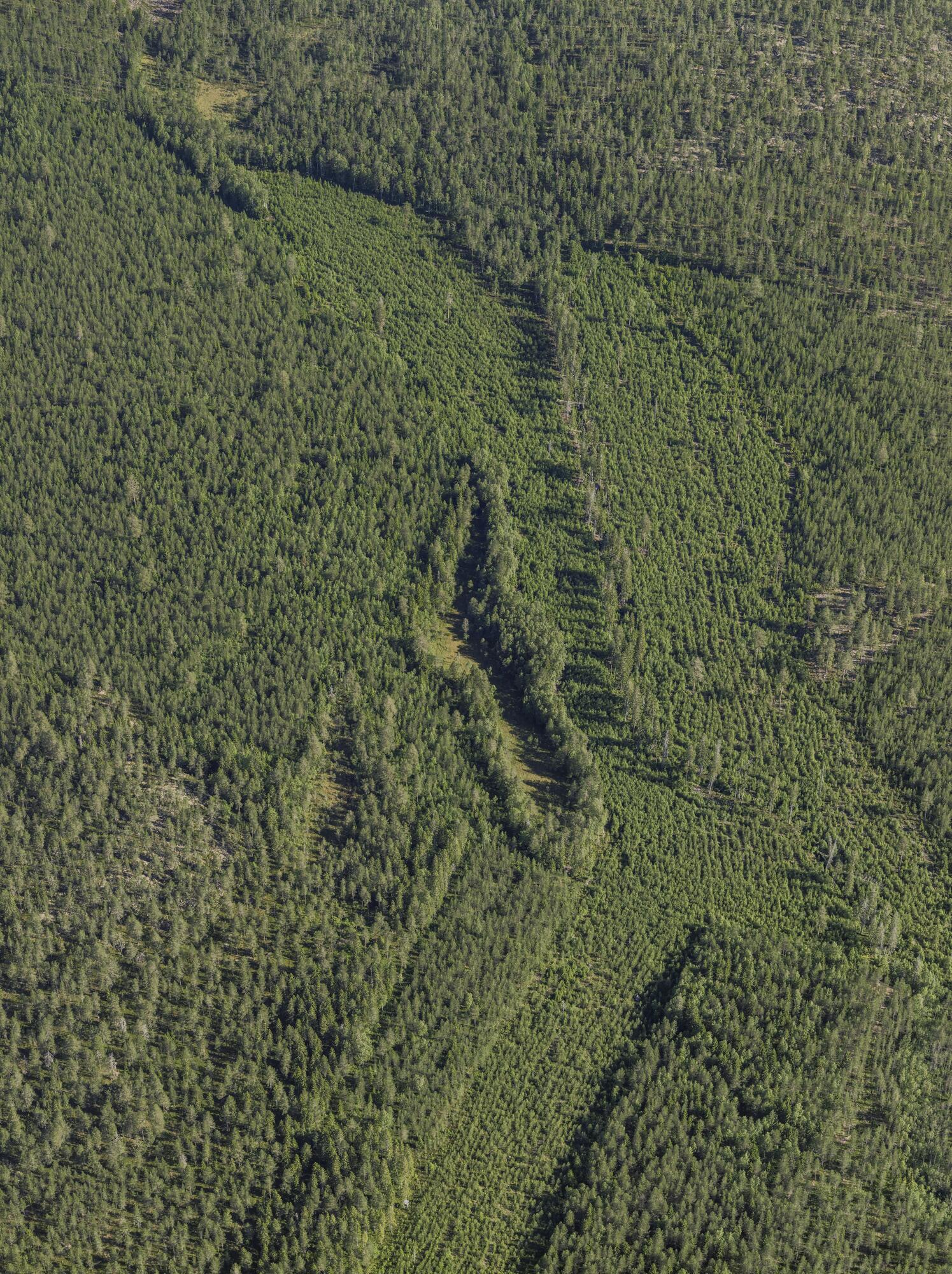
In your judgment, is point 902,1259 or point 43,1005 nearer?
point 902,1259

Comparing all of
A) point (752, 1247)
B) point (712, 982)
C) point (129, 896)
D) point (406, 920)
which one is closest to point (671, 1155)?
point (752, 1247)

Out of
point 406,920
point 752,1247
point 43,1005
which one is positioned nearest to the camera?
point 752,1247

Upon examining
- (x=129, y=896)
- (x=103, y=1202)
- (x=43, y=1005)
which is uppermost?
(x=129, y=896)

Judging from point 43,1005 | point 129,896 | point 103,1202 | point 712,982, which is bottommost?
point 103,1202

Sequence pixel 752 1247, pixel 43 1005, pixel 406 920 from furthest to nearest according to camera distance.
→ pixel 406 920, pixel 43 1005, pixel 752 1247

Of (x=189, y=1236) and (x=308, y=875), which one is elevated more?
(x=308, y=875)

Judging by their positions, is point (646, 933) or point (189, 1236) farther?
point (646, 933)

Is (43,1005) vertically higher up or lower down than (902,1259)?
lower down

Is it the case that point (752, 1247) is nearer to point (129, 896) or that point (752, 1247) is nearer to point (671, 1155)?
point (671, 1155)

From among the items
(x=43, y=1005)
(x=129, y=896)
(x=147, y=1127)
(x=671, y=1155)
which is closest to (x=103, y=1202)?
(x=147, y=1127)
